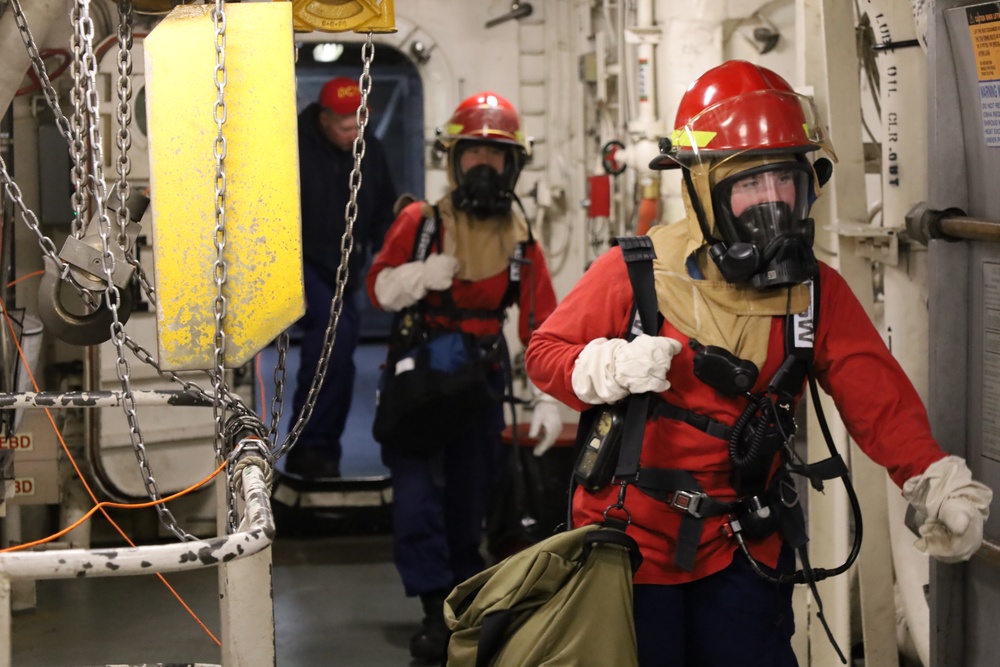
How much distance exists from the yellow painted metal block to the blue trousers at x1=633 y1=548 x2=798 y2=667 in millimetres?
1076

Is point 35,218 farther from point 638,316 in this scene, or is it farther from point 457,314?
point 457,314

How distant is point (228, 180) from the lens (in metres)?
2.52

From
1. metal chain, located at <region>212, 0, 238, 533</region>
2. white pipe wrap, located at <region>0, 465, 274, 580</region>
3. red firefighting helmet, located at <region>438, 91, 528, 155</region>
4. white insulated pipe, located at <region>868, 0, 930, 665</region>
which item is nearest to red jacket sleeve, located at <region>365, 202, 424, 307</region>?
red firefighting helmet, located at <region>438, 91, 528, 155</region>

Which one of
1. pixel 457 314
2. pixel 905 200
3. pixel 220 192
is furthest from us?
pixel 457 314

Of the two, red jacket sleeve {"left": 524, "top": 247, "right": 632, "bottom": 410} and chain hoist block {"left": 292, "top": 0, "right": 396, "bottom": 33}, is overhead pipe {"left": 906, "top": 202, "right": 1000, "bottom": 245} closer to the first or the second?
red jacket sleeve {"left": 524, "top": 247, "right": 632, "bottom": 410}

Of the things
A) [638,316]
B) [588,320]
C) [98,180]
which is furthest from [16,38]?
[638,316]

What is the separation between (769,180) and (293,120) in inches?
42.7

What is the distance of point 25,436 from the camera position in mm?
5117

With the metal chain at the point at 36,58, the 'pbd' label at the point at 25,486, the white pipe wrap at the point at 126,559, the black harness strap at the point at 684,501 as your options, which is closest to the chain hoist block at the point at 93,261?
the metal chain at the point at 36,58

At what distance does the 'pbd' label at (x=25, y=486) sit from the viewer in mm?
5117

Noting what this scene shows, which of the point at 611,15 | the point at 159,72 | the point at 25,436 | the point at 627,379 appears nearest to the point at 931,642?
the point at 627,379

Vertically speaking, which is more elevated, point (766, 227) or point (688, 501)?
point (766, 227)

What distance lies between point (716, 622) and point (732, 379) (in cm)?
58

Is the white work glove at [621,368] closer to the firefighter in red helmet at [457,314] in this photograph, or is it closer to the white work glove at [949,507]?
the white work glove at [949,507]
